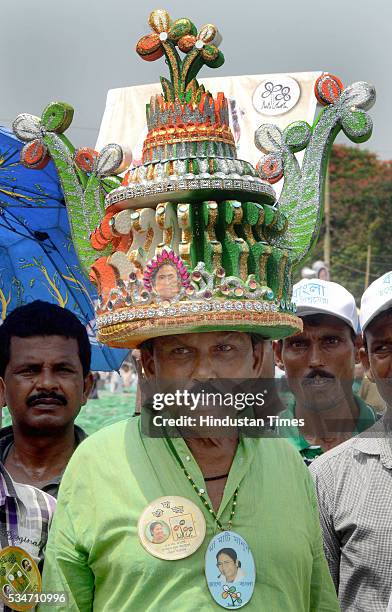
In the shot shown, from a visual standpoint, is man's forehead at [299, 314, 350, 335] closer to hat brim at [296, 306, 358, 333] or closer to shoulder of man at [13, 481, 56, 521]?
hat brim at [296, 306, 358, 333]

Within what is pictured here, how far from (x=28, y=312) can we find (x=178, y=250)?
110cm

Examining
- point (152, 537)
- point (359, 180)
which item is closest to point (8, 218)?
point (152, 537)

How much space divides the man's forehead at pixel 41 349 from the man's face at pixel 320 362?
3.03 feet

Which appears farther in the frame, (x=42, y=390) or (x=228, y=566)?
(x=42, y=390)

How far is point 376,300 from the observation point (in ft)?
10.8

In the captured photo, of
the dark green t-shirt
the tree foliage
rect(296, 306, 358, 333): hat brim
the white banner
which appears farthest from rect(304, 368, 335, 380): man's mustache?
the tree foliage

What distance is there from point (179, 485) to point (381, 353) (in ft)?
3.36

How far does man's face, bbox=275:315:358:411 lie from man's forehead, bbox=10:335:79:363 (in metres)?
0.92

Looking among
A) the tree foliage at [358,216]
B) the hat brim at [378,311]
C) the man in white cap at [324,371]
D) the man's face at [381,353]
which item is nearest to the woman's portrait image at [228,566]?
the man's face at [381,353]

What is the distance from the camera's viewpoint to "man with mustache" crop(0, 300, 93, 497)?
336 centimetres

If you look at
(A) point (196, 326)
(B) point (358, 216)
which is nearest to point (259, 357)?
(A) point (196, 326)

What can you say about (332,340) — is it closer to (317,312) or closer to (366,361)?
(317,312)

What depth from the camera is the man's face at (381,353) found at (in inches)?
124

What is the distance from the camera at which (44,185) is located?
3.56 m
